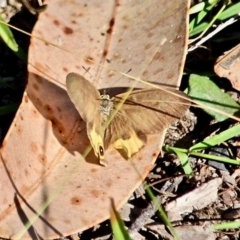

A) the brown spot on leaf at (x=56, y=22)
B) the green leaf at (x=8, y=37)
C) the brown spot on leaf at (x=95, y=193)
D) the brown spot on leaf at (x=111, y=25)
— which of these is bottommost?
the brown spot on leaf at (x=95, y=193)

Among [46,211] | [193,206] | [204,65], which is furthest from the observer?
[204,65]

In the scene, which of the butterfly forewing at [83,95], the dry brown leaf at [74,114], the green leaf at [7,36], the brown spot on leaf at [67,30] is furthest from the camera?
the green leaf at [7,36]

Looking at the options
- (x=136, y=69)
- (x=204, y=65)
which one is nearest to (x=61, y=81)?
(x=136, y=69)

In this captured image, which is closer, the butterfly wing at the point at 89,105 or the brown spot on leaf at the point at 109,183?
the butterfly wing at the point at 89,105

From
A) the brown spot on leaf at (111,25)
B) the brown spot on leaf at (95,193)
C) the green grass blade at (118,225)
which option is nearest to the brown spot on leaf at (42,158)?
the brown spot on leaf at (95,193)

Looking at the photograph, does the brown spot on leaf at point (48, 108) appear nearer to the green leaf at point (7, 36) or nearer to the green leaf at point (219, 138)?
the green leaf at point (7, 36)

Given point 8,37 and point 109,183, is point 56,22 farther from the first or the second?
point 109,183

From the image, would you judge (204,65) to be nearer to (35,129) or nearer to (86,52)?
(86,52)

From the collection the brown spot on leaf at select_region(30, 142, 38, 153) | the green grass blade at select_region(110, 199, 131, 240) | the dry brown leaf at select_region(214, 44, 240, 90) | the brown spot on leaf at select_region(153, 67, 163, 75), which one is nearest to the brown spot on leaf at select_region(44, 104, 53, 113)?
the brown spot on leaf at select_region(30, 142, 38, 153)
